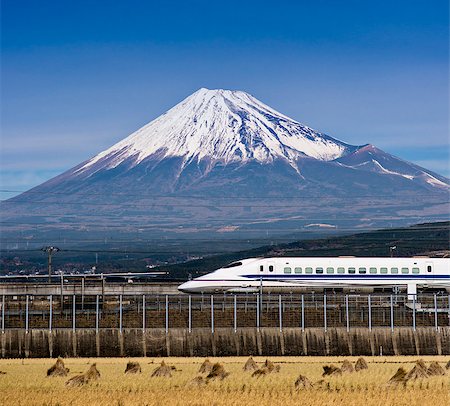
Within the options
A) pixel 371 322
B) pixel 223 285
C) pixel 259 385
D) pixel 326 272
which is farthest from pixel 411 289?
pixel 259 385

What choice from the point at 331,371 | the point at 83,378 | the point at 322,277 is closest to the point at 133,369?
the point at 83,378

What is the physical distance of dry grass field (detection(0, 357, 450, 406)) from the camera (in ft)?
120

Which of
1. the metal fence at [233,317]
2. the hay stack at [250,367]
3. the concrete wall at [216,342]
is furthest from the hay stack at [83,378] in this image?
the metal fence at [233,317]

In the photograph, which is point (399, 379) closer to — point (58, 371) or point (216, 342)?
point (58, 371)

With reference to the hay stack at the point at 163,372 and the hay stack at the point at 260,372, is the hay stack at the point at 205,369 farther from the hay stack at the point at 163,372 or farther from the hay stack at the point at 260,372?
the hay stack at the point at 260,372

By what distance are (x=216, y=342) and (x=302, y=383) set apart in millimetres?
17964

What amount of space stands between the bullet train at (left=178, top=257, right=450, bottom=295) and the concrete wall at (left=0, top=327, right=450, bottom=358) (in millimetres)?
28536

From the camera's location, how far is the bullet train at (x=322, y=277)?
289ft

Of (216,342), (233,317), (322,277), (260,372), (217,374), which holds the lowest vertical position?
(260,372)

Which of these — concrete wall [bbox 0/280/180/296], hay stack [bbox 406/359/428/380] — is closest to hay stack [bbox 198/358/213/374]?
hay stack [bbox 406/359/428/380]

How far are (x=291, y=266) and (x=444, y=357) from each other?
3094 centimetres

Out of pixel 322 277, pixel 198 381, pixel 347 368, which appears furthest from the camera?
pixel 322 277

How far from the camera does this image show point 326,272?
88.6 meters

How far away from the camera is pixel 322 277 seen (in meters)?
88.4
